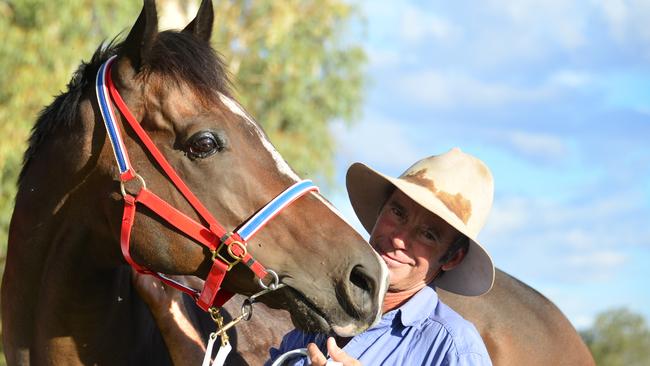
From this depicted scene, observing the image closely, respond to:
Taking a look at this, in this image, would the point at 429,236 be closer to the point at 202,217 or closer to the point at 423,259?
the point at 423,259

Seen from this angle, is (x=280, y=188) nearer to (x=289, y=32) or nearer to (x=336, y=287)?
(x=336, y=287)

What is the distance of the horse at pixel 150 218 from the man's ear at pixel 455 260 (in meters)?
0.62

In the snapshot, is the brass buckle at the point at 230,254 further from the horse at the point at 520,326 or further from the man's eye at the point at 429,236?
the horse at the point at 520,326

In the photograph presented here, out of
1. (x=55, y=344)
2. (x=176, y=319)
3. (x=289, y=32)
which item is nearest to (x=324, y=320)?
(x=176, y=319)

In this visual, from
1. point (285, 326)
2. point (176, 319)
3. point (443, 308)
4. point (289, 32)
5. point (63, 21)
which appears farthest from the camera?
point (289, 32)

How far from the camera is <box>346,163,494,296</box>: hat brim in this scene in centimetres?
353

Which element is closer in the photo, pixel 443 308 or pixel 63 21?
pixel 443 308

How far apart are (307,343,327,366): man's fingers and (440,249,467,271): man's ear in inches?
33.2

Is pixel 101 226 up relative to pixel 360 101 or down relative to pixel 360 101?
down

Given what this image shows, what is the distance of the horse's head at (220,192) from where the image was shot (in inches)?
128

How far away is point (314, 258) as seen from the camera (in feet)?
10.8

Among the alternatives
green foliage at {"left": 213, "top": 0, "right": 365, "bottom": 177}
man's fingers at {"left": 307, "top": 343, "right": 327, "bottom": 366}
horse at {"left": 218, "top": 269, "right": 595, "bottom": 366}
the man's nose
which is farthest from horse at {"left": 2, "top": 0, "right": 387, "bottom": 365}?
green foliage at {"left": 213, "top": 0, "right": 365, "bottom": 177}

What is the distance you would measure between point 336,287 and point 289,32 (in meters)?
17.0

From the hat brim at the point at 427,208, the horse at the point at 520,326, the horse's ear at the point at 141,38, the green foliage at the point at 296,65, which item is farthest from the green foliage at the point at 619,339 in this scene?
the horse's ear at the point at 141,38
